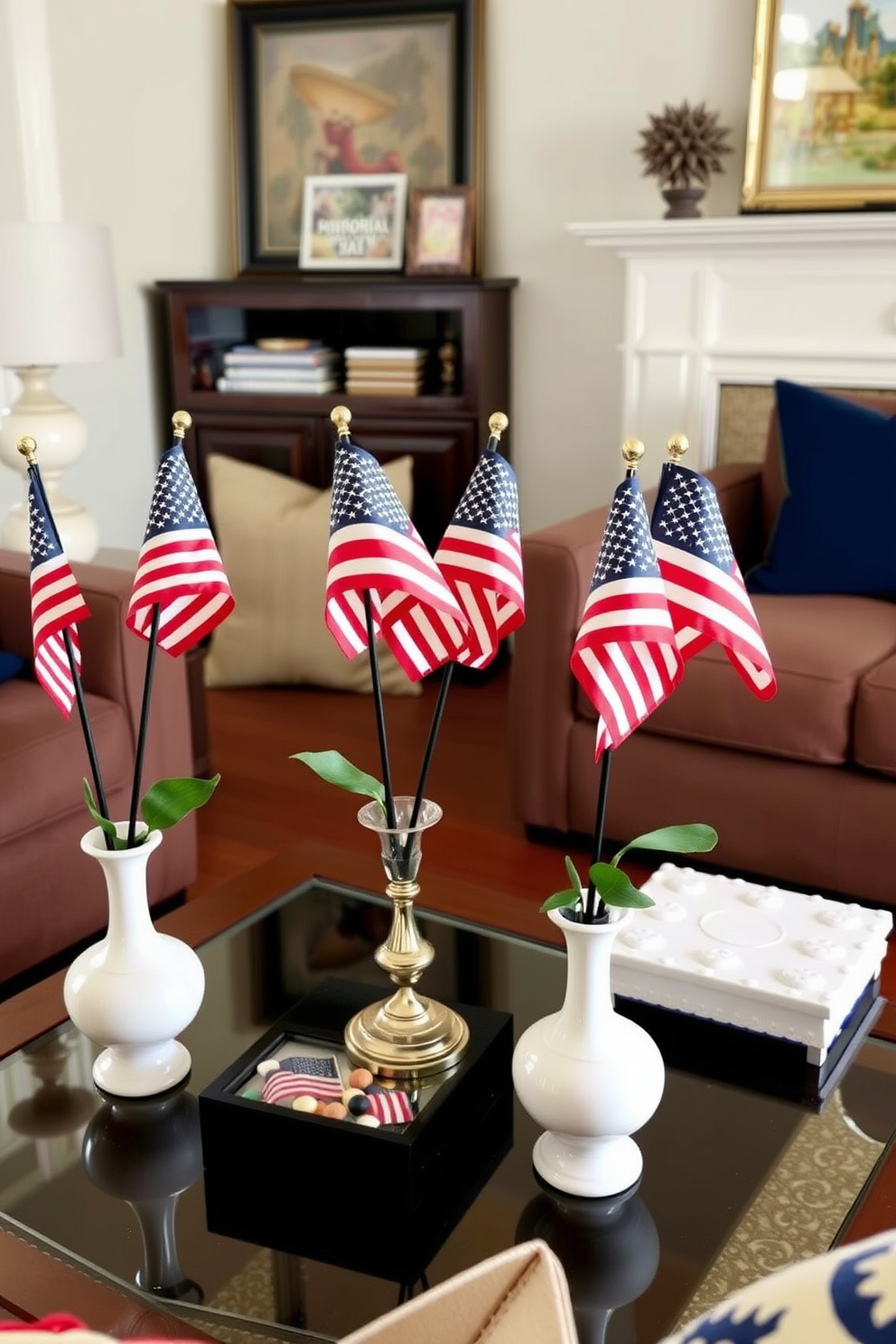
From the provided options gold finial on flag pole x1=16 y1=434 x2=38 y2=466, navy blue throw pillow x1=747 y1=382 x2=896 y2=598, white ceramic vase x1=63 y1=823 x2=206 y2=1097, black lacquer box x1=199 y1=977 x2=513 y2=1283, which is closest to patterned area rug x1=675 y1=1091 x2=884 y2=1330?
black lacquer box x1=199 y1=977 x2=513 y2=1283

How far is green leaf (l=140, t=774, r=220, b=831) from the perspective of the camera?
132 centimetres

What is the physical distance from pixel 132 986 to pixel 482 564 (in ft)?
1.71

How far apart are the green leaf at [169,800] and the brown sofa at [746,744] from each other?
1231 millimetres

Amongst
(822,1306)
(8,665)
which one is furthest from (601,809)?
(8,665)

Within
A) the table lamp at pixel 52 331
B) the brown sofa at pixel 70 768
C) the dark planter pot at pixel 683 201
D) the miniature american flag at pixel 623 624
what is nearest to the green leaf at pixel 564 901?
the miniature american flag at pixel 623 624

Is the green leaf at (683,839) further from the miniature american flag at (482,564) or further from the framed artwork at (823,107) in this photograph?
the framed artwork at (823,107)

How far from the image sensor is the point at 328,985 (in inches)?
57.6

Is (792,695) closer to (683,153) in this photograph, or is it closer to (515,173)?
(683,153)

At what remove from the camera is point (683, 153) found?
10.3 feet

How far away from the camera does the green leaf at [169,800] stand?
1.32m

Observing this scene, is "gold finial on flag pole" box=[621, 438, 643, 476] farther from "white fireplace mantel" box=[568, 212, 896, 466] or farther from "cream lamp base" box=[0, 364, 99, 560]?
"white fireplace mantel" box=[568, 212, 896, 466]

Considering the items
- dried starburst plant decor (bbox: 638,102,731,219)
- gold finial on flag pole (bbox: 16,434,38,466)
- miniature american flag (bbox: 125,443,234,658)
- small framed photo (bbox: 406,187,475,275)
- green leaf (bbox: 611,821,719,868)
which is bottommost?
green leaf (bbox: 611,821,719,868)

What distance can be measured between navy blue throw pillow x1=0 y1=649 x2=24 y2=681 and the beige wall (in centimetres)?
128

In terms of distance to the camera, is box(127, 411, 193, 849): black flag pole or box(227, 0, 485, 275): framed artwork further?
box(227, 0, 485, 275): framed artwork
